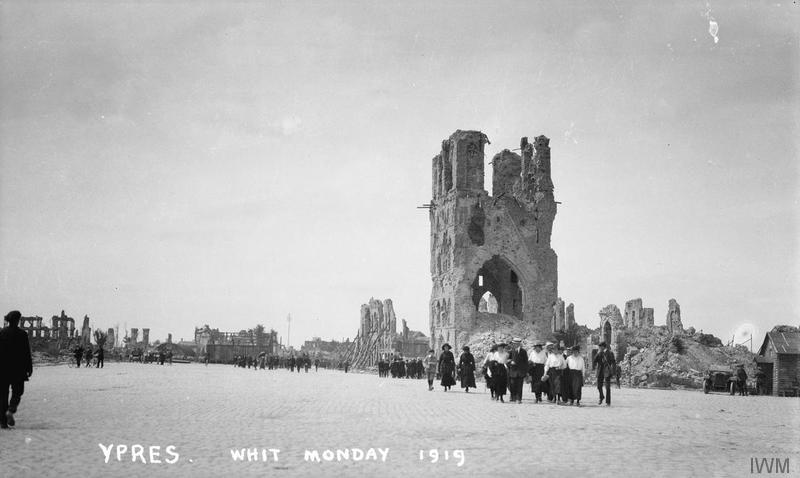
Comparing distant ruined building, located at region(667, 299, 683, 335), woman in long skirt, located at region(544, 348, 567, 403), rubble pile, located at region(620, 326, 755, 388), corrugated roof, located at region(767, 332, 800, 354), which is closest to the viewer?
woman in long skirt, located at region(544, 348, 567, 403)

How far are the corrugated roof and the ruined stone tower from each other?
16659mm

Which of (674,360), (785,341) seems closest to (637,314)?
(674,360)

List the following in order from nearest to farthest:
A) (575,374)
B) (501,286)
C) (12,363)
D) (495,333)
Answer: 1. (12,363)
2. (575,374)
3. (495,333)
4. (501,286)

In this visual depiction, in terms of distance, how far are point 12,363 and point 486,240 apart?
114 feet

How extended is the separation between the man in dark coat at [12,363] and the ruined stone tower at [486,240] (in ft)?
105

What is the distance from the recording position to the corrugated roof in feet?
87.9

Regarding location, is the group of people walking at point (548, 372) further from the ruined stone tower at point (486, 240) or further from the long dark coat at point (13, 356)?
the ruined stone tower at point (486, 240)

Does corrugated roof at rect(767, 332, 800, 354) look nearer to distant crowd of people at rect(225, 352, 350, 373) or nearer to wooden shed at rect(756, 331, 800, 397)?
wooden shed at rect(756, 331, 800, 397)

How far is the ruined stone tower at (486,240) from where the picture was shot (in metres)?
42.5

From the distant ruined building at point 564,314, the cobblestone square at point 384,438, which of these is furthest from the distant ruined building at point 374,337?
the cobblestone square at point 384,438

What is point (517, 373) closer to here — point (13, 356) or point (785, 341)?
point (13, 356)

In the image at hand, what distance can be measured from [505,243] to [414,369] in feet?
30.6

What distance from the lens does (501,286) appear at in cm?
4706

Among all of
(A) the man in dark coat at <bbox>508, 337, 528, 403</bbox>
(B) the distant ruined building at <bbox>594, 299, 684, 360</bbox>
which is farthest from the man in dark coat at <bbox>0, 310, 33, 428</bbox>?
(B) the distant ruined building at <bbox>594, 299, 684, 360</bbox>
